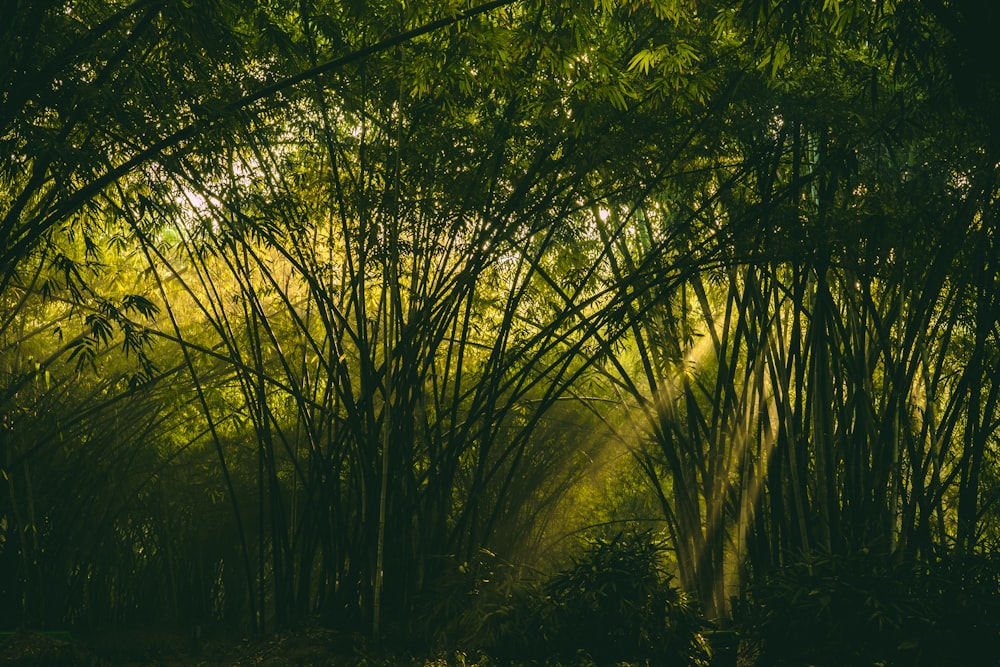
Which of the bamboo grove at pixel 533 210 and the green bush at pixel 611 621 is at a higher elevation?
the bamboo grove at pixel 533 210

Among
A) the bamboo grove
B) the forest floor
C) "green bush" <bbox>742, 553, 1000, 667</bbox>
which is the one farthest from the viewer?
the forest floor

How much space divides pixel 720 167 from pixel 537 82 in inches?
45.9

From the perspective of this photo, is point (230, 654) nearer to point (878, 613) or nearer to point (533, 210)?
point (533, 210)

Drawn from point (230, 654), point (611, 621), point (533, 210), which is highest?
point (533, 210)

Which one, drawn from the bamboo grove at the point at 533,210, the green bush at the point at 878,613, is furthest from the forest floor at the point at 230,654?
the green bush at the point at 878,613

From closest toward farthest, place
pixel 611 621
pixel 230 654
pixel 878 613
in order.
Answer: pixel 878 613 → pixel 611 621 → pixel 230 654

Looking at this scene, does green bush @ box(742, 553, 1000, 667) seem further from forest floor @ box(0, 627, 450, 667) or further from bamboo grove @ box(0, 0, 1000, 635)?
forest floor @ box(0, 627, 450, 667)

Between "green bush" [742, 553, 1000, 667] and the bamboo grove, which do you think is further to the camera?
the bamboo grove

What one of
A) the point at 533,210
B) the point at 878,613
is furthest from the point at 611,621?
the point at 533,210

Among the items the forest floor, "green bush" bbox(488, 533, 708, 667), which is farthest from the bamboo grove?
"green bush" bbox(488, 533, 708, 667)

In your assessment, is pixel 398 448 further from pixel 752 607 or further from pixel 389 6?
pixel 389 6

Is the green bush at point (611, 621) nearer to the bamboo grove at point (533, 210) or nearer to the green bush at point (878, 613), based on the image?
the green bush at point (878, 613)

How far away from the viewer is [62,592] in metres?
5.62

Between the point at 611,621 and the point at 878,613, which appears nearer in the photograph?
the point at 878,613
